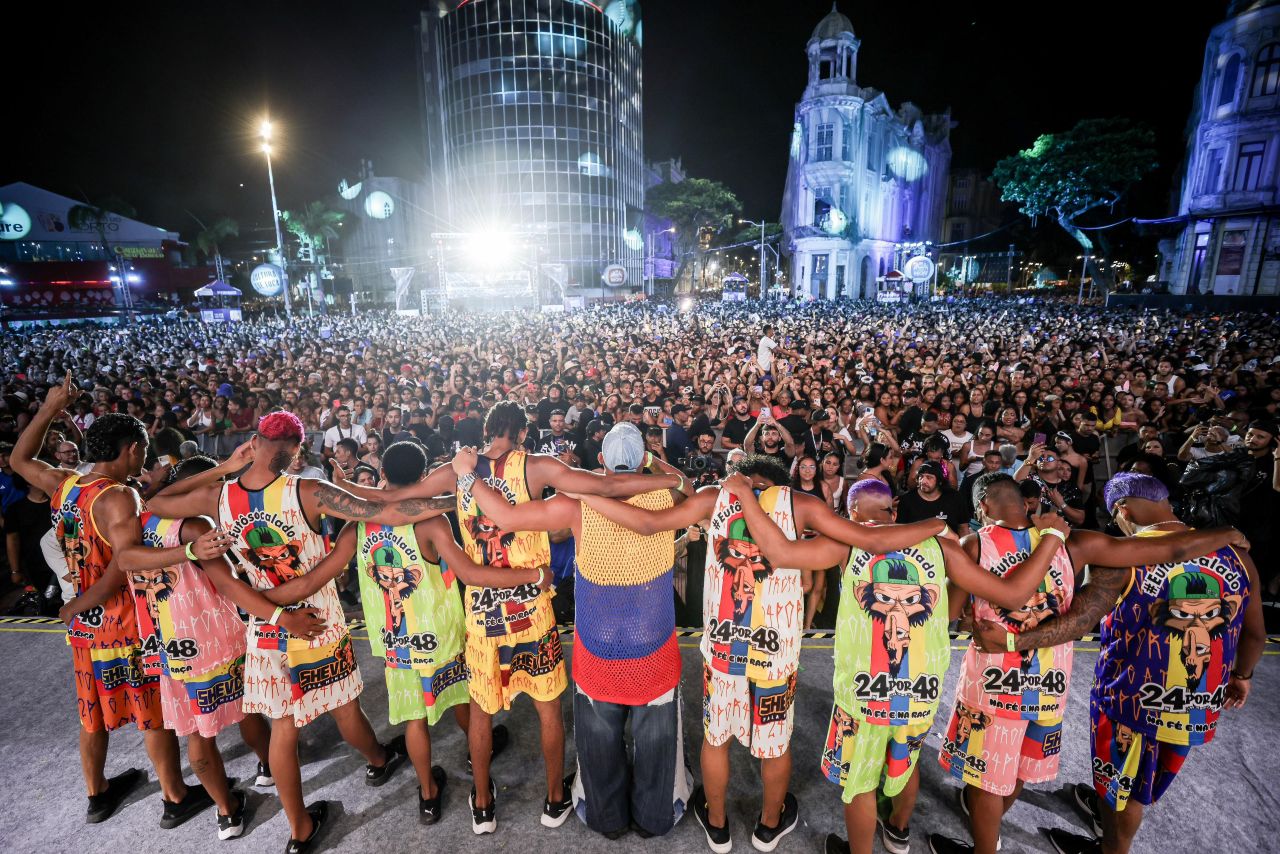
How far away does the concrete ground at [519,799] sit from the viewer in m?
3.02

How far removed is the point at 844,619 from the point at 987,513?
2.67 ft

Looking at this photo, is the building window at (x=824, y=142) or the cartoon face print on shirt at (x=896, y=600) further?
the building window at (x=824, y=142)

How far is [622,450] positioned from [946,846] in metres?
2.56

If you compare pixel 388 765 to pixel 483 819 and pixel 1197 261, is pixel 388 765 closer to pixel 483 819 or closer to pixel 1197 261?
pixel 483 819

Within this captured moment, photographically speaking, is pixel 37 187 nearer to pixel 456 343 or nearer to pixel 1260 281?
pixel 456 343

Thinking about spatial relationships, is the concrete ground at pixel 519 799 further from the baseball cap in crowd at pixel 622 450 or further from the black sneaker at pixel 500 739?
the baseball cap in crowd at pixel 622 450

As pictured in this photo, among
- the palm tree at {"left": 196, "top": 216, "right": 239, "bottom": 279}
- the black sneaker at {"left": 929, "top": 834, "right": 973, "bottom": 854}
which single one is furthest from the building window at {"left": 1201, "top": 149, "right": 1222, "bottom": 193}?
the palm tree at {"left": 196, "top": 216, "right": 239, "bottom": 279}

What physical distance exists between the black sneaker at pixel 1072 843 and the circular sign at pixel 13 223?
82367 mm

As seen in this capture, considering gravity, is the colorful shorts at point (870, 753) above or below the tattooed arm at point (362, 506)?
below

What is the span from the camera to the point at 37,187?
56906 mm

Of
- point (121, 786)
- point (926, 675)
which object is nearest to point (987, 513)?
point (926, 675)

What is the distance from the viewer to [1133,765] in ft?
8.79

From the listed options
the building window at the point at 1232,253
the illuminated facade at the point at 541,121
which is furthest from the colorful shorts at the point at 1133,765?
the illuminated facade at the point at 541,121

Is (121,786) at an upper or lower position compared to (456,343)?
lower
